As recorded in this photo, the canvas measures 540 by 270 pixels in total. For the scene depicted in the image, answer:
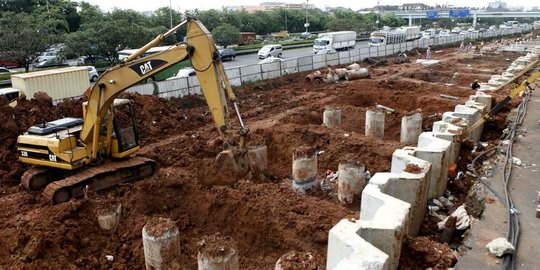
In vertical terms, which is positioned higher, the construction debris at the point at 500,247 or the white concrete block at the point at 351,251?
the white concrete block at the point at 351,251

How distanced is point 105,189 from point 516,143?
31.2 ft

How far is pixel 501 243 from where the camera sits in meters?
5.27

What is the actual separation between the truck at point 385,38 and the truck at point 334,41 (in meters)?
2.32

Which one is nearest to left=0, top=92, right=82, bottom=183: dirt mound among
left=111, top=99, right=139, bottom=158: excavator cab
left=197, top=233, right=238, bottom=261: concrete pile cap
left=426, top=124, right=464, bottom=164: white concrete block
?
left=111, top=99, right=139, bottom=158: excavator cab

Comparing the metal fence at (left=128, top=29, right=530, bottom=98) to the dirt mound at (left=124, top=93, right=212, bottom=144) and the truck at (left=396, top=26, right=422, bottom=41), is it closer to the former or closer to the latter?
the dirt mound at (left=124, top=93, right=212, bottom=144)

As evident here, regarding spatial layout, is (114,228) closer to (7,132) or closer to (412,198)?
(412,198)

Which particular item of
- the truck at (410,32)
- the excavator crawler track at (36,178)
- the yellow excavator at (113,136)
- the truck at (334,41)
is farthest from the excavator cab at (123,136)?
the truck at (410,32)

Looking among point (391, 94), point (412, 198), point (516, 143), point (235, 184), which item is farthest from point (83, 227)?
point (391, 94)

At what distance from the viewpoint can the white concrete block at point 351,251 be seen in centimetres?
436

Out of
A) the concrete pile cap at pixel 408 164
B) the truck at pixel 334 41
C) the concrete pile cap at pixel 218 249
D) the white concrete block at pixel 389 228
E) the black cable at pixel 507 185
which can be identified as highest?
the truck at pixel 334 41

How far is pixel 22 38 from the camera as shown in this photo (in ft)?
89.5

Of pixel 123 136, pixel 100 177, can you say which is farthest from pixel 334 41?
pixel 100 177

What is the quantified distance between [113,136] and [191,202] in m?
2.61

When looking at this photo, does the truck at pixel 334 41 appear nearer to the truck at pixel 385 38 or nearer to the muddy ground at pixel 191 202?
the truck at pixel 385 38
